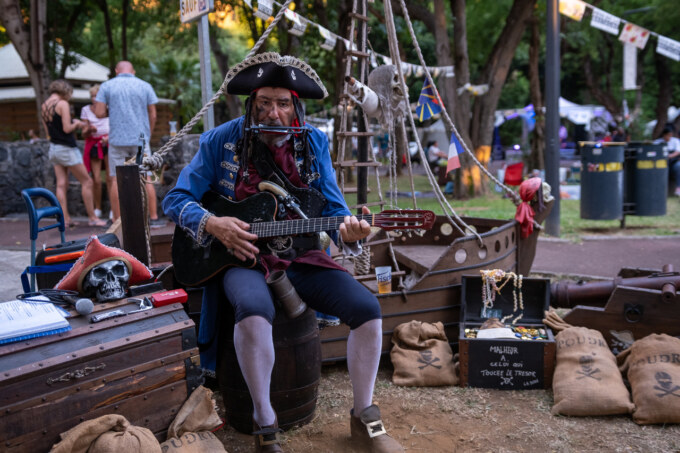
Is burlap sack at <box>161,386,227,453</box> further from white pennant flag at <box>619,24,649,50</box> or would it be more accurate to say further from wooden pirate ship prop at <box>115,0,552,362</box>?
white pennant flag at <box>619,24,649,50</box>

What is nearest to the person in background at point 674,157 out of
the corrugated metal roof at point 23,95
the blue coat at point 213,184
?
the blue coat at point 213,184

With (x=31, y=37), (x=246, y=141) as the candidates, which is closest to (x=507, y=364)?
(x=246, y=141)

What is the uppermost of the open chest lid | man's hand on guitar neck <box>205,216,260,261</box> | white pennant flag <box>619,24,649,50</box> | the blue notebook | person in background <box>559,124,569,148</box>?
white pennant flag <box>619,24,649,50</box>

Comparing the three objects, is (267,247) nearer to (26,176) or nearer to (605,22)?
(26,176)

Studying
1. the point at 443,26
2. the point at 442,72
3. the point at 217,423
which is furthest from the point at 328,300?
the point at 443,26

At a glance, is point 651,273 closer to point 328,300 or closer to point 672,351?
point 672,351

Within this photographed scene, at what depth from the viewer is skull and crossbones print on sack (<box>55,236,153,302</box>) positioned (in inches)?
117

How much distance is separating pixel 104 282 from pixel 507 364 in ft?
7.74

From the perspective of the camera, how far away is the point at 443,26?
12.1 m

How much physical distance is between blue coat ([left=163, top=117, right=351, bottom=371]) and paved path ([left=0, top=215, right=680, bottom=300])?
9.68 feet

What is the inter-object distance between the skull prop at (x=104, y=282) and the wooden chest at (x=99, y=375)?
96mm

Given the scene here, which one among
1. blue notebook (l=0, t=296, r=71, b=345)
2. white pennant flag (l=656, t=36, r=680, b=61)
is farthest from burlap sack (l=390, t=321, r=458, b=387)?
white pennant flag (l=656, t=36, r=680, b=61)

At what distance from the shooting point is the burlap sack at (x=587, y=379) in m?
3.28

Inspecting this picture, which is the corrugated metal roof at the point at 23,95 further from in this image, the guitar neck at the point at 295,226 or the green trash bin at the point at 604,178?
the guitar neck at the point at 295,226
